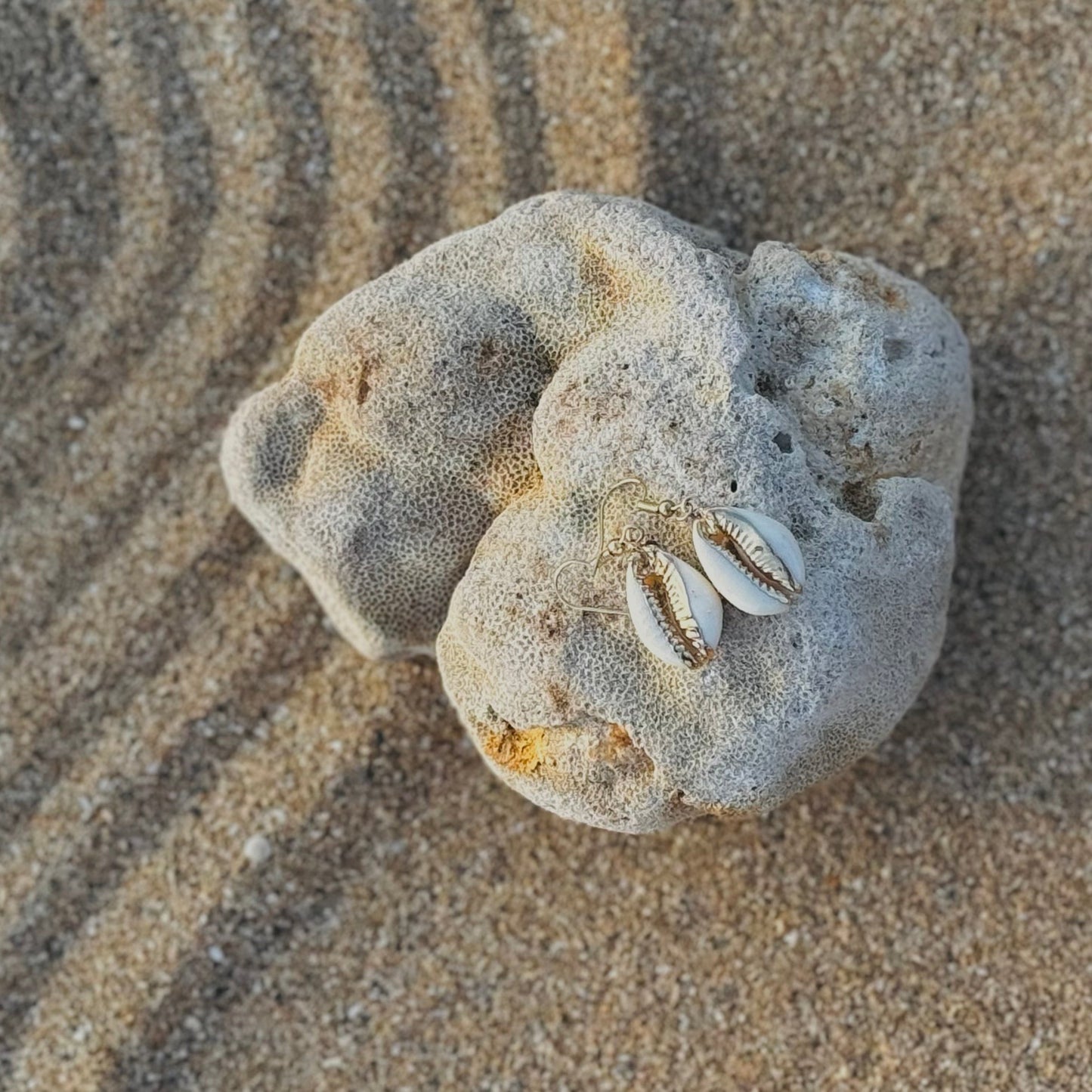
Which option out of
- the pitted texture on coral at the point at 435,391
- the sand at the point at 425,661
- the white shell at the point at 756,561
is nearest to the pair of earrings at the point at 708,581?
the white shell at the point at 756,561

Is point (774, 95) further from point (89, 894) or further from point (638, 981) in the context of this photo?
point (89, 894)

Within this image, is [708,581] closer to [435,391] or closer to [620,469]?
[620,469]

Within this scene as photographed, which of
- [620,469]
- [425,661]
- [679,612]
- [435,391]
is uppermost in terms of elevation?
[435,391]

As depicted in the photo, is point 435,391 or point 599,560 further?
point 435,391

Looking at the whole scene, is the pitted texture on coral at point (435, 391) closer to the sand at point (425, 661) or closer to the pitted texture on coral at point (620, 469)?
the pitted texture on coral at point (620, 469)

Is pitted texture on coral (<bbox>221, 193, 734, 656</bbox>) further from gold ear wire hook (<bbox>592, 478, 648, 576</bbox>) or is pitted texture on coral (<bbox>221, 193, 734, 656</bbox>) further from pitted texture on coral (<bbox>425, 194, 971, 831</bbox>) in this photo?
→ gold ear wire hook (<bbox>592, 478, 648, 576</bbox>)

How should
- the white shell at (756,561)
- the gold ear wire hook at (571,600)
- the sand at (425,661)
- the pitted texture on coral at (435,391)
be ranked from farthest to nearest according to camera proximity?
the sand at (425,661), the pitted texture on coral at (435,391), the gold ear wire hook at (571,600), the white shell at (756,561)

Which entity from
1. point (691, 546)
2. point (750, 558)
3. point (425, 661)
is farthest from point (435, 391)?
point (425, 661)
